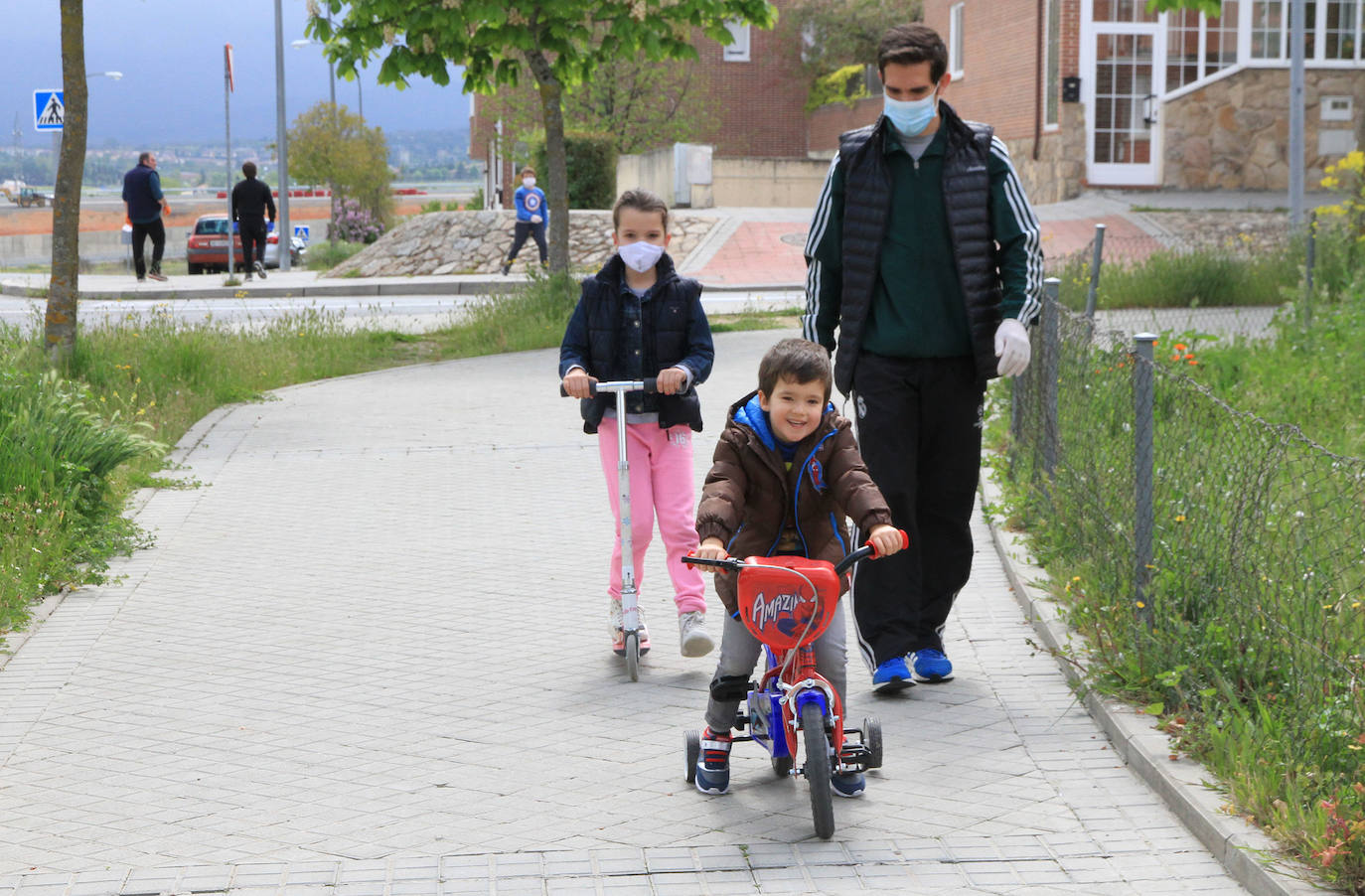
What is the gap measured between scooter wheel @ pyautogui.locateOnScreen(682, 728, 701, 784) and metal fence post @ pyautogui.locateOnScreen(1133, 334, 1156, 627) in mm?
1697

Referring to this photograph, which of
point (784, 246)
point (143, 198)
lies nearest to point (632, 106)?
point (784, 246)

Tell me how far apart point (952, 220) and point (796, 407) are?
1272mm

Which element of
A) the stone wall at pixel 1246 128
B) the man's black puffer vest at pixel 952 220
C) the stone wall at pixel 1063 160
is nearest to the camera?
the man's black puffer vest at pixel 952 220

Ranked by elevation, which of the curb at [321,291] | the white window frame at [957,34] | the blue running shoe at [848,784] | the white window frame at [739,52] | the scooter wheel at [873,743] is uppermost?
the white window frame at [739,52]

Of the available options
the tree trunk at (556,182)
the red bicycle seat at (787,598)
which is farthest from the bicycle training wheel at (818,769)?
the tree trunk at (556,182)

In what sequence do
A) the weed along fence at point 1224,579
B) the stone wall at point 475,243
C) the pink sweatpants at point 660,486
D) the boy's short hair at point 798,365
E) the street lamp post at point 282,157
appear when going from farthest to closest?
1. the street lamp post at point 282,157
2. the stone wall at point 475,243
3. the pink sweatpants at point 660,486
4. the boy's short hair at point 798,365
5. the weed along fence at point 1224,579

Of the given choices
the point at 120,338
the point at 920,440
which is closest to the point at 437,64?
the point at 120,338

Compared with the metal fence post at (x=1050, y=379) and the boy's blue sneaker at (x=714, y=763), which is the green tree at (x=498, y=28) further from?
the boy's blue sneaker at (x=714, y=763)

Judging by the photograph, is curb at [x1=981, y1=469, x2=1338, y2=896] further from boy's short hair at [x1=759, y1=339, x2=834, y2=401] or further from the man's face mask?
the man's face mask

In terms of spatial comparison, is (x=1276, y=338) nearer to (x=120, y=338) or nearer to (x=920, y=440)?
(x=920, y=440)

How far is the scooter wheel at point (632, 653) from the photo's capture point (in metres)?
5.95

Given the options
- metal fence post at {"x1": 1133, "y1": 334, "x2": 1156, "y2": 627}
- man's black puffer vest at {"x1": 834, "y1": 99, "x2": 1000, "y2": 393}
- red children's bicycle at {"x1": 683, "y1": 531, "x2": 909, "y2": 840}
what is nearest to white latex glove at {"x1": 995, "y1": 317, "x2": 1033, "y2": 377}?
man's black puffer vest at {"x1": 834, "y1": 99, "x2": 1000, "y2": 393}

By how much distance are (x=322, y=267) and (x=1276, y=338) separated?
27780 millimetres

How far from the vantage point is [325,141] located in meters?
45.9
